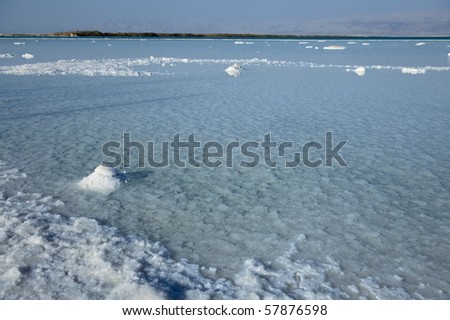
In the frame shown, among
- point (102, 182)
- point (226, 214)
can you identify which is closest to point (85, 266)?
point (226, 214)

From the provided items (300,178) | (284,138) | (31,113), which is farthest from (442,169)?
(31,113)

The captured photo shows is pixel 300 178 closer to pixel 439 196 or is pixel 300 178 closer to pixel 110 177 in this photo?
pixel 439 196

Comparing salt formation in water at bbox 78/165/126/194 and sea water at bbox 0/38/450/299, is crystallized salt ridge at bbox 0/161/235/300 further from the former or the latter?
salt formation in water at bbox 78/165/126/194

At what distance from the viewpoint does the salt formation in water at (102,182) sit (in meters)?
3.90

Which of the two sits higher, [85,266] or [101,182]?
[101,182]

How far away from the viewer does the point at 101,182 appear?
12.9ft

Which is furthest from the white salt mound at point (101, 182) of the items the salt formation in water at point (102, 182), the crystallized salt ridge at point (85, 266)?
the crystallized salt ridge at point (85, 266)

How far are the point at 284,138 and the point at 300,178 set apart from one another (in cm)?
172

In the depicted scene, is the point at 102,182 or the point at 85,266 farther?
the point at 102,182

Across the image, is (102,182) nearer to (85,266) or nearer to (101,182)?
(101,182)

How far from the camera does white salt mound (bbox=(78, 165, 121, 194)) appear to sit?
3.90 meters

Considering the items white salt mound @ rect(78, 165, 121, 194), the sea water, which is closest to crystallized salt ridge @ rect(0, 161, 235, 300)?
the sea water

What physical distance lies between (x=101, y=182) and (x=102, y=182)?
0.01m

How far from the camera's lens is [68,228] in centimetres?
312
